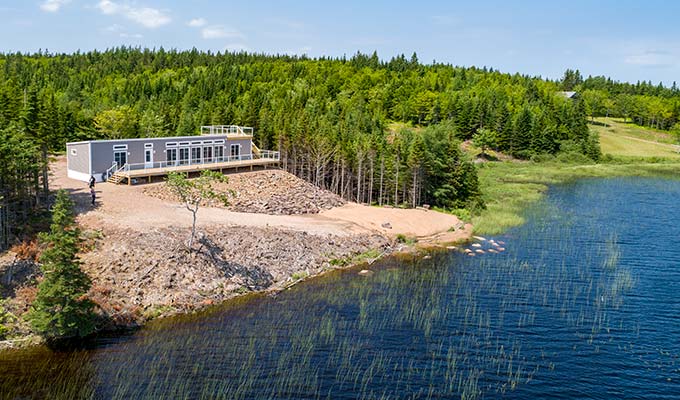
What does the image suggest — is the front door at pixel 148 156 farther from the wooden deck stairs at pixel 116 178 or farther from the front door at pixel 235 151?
the front door at pixel 235 151

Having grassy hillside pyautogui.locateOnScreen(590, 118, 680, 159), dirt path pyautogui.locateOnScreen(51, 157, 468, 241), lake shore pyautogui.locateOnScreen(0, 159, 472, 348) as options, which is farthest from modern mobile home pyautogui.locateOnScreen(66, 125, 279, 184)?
grassy hillside pyautogui.locateOnScreen(590, 118, 680, 159)

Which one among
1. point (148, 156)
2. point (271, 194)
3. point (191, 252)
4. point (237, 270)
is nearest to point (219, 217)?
point (191, 252)

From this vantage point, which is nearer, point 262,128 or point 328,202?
point 328,202

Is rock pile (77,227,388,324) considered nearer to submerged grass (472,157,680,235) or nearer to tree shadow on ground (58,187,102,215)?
tree shadow on ground (58,187,102,215)

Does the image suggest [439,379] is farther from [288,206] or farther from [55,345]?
[288,206]

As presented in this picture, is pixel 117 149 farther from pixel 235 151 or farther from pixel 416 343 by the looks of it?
pixel 416 343

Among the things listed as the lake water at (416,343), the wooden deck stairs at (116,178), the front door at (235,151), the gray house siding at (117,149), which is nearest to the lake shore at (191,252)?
the wooden deck stairs at (116,178)

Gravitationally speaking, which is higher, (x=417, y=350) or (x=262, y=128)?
(x=262, y=128)

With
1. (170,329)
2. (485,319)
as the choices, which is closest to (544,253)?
(485,319)
